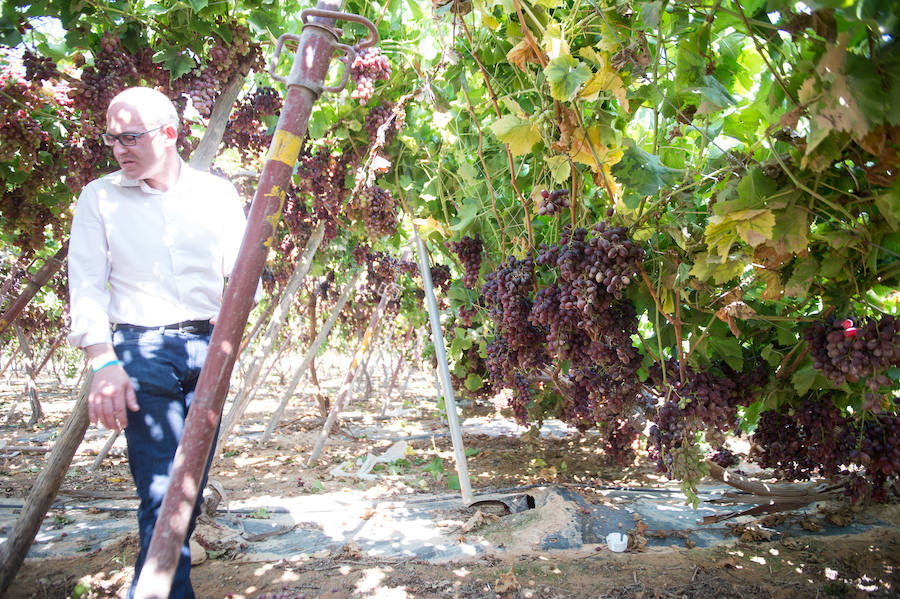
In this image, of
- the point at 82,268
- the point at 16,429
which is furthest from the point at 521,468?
the point at 16,429

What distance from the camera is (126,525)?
11.6 feet

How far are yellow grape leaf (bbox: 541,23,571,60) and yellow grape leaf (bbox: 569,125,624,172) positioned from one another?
0.87 feet

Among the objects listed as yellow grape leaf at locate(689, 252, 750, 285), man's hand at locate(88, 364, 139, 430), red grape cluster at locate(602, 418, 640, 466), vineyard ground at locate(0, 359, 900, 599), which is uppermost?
yellow grape leaf at locate(689, 252, 750, 285)

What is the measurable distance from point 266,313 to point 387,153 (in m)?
4.81

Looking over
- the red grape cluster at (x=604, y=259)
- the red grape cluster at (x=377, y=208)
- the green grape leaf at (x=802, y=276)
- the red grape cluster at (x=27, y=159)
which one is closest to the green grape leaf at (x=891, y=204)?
the green grape leaf at (x=802, y=276)

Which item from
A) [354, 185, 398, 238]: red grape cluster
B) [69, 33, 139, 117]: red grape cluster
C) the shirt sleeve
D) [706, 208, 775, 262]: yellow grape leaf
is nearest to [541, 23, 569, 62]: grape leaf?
[706, 208, 775, 262]: yellow grape leaf

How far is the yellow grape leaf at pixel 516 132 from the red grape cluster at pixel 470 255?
98cm

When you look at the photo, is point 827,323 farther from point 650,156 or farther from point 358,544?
point 358,544

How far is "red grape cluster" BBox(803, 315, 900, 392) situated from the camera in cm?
152

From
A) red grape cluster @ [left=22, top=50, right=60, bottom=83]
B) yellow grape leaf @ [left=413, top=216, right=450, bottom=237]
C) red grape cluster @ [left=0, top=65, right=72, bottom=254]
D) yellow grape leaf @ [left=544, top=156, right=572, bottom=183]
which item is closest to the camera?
yellow grape leaf @ [left=544, top=156, right=572, bottom=183]

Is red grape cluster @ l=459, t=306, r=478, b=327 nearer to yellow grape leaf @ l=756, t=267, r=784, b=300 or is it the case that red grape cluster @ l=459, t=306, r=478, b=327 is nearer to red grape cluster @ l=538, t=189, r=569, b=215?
red grape cluster @ l=538, t=189, r=569, b=215

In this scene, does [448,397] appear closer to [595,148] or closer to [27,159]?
[595,148]

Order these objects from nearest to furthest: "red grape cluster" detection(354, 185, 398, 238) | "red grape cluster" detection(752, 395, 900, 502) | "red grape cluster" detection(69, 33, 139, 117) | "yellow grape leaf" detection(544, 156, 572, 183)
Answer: "yellow grape leaf" detection(544, 156, 572, 183) < "red grape cluster" detection(752, 395, 900, 502) < "red grape cluster" detection(69, 33, 139, 117) < "red grape cluster" detection(354, 185, 398, 238)

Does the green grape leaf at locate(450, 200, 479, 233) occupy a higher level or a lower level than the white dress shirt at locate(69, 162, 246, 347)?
higher
